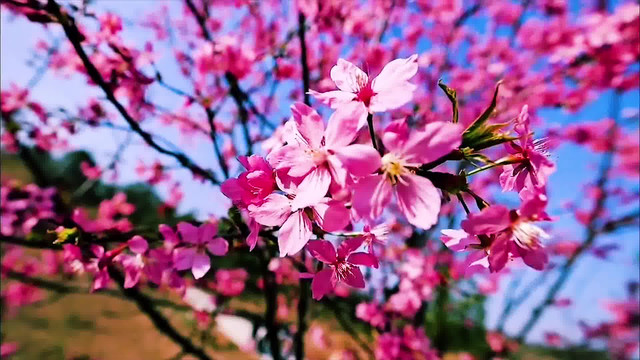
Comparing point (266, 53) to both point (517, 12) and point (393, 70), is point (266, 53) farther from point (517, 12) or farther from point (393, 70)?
point (517, 12)

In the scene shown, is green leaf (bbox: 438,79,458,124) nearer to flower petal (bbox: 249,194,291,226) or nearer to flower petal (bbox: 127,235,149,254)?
flower petal (bbox: 249,194,291,226)

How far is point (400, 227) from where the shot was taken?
467cm

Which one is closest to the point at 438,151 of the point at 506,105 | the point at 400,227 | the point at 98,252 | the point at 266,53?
the point at 98,252

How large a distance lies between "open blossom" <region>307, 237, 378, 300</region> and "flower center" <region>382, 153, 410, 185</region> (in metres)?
0.30

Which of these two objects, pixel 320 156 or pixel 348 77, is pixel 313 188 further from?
pixel 348 77

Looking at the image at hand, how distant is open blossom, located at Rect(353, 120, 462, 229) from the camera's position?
30.6 inches

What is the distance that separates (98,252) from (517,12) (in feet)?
23.2

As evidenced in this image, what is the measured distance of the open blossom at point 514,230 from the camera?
2.73ft

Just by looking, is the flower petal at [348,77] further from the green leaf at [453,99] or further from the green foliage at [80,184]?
the green foliage at [80,184]

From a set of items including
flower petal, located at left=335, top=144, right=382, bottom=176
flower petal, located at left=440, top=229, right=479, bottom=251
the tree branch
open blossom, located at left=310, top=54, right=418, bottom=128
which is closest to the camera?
flower petal, located at left=335, top=144, right=382, bottom=176

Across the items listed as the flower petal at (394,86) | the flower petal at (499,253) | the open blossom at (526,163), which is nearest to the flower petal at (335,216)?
the flower petal at (394,86)

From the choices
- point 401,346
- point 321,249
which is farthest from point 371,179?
point 401,346

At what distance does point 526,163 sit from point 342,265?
531mm

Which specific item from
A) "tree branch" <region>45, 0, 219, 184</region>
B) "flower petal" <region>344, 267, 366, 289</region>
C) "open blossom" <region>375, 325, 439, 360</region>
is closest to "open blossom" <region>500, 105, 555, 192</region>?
"flower petal" <region>344, 267, 366, 289</region>
